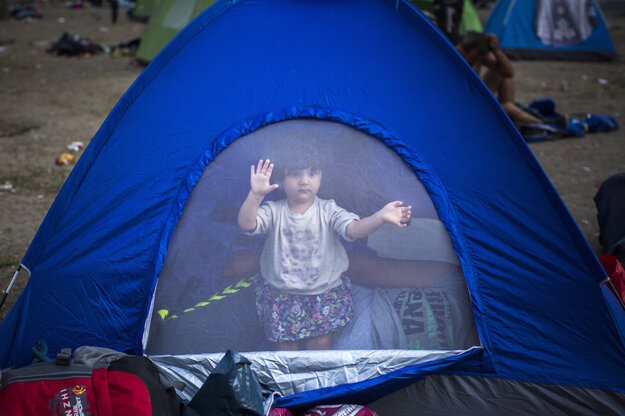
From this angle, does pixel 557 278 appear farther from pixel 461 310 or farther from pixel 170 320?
pixel 170 320

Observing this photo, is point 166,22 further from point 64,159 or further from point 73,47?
point 64,159

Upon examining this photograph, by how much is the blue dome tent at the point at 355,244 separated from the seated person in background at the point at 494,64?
10.3 ft

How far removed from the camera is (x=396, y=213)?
261 cm

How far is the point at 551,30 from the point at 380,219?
307 inches

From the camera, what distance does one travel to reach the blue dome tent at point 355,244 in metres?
2.54

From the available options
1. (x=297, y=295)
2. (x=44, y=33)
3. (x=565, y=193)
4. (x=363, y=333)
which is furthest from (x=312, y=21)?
(x=44, y=33)

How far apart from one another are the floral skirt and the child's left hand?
32cm

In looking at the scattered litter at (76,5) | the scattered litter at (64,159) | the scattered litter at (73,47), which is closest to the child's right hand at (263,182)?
the scattered litter at (64,159)

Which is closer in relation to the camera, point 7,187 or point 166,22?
point 7,187

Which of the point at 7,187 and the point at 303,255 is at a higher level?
the point at 303,255

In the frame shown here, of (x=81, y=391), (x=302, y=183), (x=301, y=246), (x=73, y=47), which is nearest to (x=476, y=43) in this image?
(x=302, y=183)

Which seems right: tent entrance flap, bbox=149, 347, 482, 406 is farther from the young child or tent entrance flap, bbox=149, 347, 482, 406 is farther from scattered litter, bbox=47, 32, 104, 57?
scattered litter, bbox=47, 32, 104, 57

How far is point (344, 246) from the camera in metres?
2.61

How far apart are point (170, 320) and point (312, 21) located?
4.82 feet
